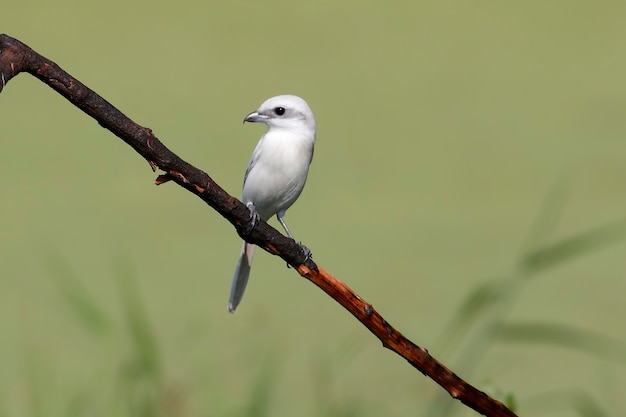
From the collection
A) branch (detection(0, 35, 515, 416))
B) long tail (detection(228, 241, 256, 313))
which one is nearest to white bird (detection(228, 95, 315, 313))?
long tail (detection(228, 241, 256, 313))

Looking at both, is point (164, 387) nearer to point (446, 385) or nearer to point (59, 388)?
point (59, 388)

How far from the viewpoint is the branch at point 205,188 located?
94 cm

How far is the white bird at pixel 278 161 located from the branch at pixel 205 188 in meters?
0.48

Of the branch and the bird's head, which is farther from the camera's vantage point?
the bird's head

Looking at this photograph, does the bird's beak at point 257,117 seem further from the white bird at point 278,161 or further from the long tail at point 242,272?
the long tail at point 242,272

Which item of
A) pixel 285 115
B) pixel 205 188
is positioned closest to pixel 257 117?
pixel 285 115

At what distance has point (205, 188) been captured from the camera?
106 cm

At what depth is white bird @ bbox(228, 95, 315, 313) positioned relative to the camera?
66.1 inches

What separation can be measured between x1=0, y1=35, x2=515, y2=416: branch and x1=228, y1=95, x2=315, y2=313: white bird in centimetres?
48

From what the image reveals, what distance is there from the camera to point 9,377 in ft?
8.09

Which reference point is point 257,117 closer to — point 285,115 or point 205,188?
point 285,115

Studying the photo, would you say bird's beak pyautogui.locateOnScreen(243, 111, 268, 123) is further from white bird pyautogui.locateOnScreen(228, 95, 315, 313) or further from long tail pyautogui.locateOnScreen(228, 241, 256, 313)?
long tail pyautogui.locateOnScreen(228, 241, 256, 313)

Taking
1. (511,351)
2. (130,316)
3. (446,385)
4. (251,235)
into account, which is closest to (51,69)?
(251,235)

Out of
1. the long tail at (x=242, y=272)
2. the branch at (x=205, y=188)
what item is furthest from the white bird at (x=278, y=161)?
the branch at (x=205, y=188)
